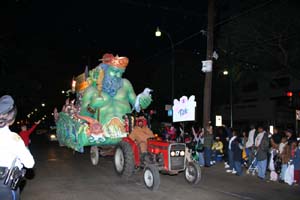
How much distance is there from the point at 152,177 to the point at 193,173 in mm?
1464

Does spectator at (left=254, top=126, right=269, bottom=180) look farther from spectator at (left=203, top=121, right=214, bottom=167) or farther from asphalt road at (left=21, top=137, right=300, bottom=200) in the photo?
spectator at (left=203, top=121, right=214, bottom=167)

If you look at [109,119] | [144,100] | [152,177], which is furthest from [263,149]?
[109,119]

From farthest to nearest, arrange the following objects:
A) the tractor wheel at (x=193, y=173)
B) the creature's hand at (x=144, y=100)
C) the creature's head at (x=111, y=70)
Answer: the creature's hand at (x=144, y=100), the creature's head at (x=111, y=70), the tractor wheel at (x=193, y=173)

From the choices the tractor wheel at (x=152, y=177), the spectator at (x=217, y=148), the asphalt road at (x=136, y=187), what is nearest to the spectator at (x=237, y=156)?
the asphalt road at (x=136, y=187)

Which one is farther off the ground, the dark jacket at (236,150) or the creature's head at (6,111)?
the creature's head at (6,111)

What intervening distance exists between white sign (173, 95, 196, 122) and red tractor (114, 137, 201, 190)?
1159 mm

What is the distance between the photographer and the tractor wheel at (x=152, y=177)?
342 inches

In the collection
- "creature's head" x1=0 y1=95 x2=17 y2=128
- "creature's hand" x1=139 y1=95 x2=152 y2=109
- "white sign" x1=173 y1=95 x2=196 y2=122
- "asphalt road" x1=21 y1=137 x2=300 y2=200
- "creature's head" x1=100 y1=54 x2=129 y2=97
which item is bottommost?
"asphalt road" x1=21 y1=137 x2=300 y2=200

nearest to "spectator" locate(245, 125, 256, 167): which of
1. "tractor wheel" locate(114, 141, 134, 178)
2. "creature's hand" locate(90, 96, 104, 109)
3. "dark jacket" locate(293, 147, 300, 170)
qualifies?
"dark jacket" locate(293, 147, 300, 170)

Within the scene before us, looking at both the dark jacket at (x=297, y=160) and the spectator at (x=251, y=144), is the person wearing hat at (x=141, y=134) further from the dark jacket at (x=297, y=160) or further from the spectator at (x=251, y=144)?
the dark jacket at (x=297, y=160)

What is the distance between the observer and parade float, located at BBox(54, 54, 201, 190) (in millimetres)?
10102

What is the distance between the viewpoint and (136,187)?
367 inches

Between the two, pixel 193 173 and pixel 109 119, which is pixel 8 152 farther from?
pixel 109 119

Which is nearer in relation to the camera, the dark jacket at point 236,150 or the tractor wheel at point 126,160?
the tractor wheel at point 126,160
